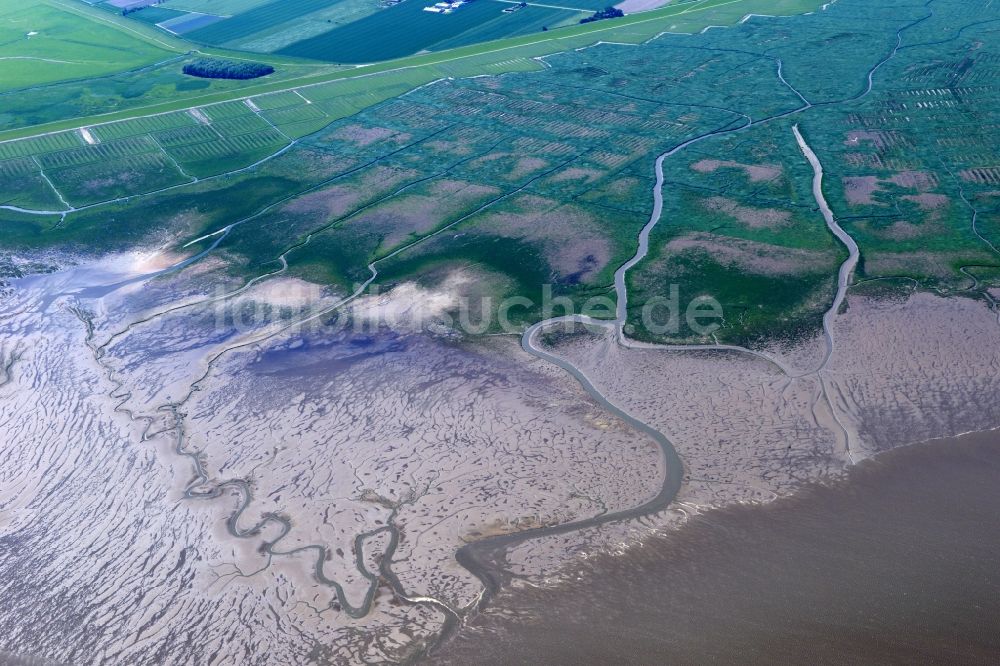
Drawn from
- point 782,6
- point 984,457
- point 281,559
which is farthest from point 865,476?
point 782,6

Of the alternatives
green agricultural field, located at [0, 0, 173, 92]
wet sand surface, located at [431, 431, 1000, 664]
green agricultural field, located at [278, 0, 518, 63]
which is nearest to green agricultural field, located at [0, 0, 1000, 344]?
green agricultural field, located at [278, 0, 518, 63]

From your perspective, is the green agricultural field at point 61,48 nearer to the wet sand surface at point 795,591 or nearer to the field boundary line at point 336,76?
the field boundary line at point 336,76

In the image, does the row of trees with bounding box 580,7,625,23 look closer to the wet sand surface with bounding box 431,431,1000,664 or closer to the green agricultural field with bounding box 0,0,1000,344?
the green agricultural field with bounding box 0,0,1000,344

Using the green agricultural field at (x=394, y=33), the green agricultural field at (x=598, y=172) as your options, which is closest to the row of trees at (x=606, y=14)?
the green agricultural field at (x=394, y=33)

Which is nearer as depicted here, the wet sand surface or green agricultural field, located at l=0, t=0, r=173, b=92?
the wet sand surface

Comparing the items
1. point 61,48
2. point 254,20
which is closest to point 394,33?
point 254,20

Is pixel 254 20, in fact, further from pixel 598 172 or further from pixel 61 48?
pixel 598 172
